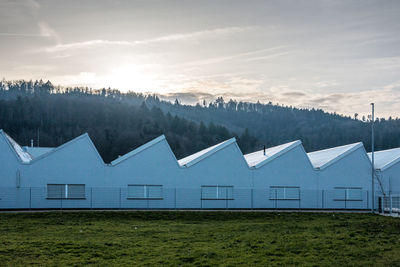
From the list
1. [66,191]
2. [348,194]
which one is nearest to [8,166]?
[66,191]

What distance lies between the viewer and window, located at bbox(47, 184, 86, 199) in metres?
38.0

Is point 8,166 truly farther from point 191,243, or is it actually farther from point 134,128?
point 134,128

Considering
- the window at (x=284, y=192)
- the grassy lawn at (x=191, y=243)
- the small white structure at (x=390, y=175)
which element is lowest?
the grassy lawn at (x=191, y=243)

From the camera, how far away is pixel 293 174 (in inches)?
1683

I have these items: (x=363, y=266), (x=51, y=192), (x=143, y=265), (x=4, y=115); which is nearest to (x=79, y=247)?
(x=143, y=265)

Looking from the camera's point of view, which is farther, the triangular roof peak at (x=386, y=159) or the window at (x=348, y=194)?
the triangular roof peak at (x=386, y=159)

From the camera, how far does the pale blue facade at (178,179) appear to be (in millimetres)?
37688

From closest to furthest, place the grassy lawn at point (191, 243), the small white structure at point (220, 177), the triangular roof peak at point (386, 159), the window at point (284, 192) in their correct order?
the grassy lawn at point (191, 243), the small white structure at point (220, 177), the window at point (284, 192), the triangular roof peak at point (386, 159)

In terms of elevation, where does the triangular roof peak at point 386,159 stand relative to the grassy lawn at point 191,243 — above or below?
above

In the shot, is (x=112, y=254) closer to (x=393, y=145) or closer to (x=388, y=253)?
(x=388, y=253)

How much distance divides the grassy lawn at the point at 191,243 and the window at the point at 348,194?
14.9m

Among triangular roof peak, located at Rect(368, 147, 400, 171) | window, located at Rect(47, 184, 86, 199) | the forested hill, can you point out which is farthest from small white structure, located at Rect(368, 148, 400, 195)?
the forested hill

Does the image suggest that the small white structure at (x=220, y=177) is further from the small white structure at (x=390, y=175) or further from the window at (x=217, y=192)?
the small white structure at (x=390, y=175)

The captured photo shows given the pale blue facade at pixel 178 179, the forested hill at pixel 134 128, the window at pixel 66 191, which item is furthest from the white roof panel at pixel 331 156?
the forested hill at pixel 134 128
